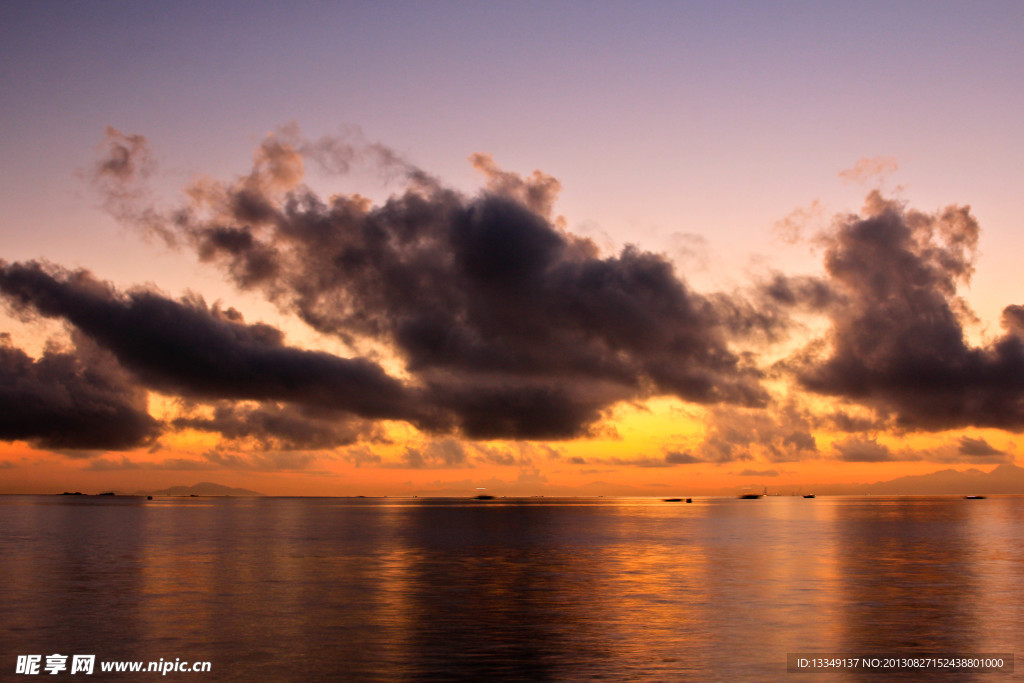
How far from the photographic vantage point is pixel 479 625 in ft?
129

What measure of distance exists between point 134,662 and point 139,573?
32.9m

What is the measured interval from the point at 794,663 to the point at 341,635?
19.0m

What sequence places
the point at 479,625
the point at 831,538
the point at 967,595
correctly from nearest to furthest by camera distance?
the point at 479,625
the point at 967,595
the point at 831,538

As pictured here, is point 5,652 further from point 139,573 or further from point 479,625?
point 139,573

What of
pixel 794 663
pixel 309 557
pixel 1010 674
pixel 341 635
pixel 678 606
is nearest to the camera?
pixel 1010 674

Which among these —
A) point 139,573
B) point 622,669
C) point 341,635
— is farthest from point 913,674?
point 139,573

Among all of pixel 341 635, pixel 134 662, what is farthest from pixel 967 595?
pixel 134 662

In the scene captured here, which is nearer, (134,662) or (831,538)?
(134,662)

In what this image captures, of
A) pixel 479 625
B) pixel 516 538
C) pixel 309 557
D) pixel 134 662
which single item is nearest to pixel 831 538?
pixel 516 538

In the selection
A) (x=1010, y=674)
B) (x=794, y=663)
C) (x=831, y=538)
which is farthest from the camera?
(x=831, y=538)

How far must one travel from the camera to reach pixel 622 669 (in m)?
30.4

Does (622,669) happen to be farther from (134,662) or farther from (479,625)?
(134,662)

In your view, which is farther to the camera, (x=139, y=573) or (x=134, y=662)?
(x=139, y=573)

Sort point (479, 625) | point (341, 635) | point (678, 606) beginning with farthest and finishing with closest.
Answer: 1. point (678, 606)
2. point (479, 625)
3. point (341, 635)
